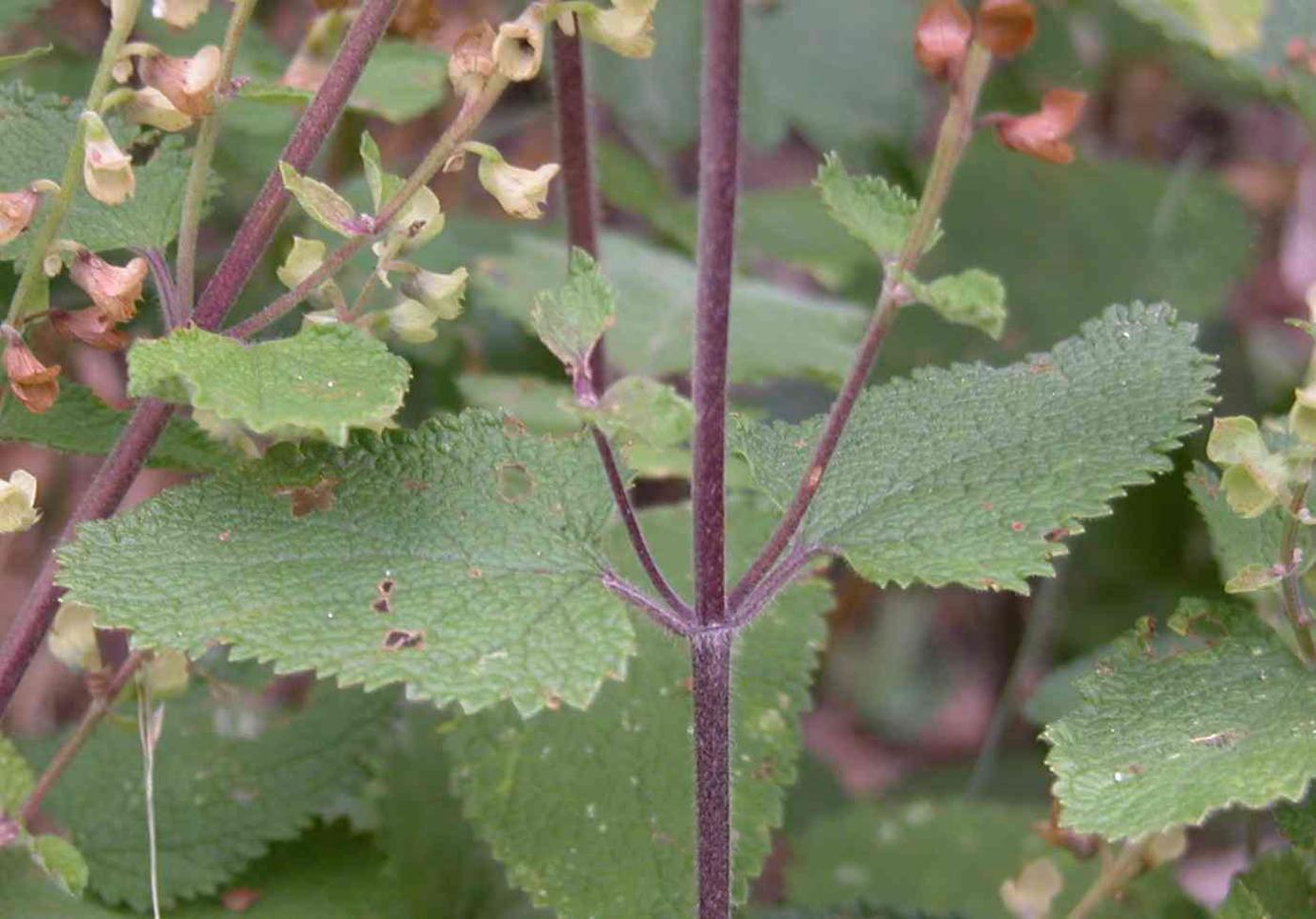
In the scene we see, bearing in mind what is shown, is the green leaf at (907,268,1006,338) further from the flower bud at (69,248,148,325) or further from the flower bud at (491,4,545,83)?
the flower bud at (69,248,148,325)

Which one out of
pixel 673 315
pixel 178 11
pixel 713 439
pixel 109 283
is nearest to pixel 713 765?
pixel 713 439

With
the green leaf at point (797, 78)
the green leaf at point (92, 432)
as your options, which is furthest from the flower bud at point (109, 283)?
the green leaf at point (797, 78)

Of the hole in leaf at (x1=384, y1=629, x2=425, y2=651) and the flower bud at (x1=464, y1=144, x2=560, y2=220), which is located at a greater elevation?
the flower bud at (x1=464, y1=144, x2=560, y2=220)

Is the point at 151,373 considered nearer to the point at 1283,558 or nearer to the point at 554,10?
the point at 554,10

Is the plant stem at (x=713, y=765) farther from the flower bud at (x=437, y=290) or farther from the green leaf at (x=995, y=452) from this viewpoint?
the flower bud at (x=437, y=290)

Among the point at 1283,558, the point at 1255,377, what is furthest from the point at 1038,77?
the point at 1283,558

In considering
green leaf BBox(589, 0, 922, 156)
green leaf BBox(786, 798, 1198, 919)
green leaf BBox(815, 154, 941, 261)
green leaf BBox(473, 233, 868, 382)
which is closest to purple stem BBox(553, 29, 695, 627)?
green leaf BBox(473, 233, 868, 382)
